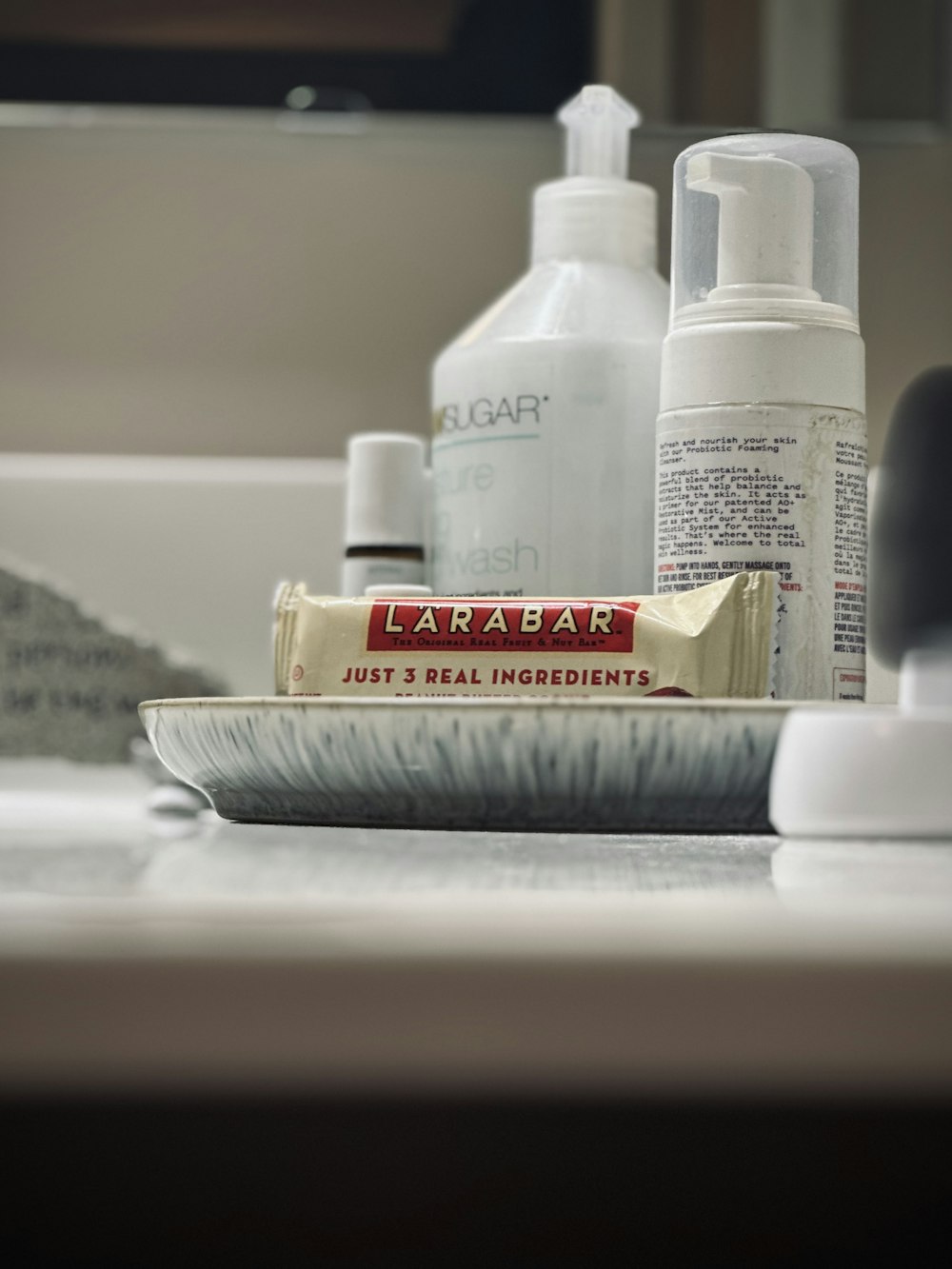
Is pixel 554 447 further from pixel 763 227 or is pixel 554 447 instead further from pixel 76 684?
pixel 76 684

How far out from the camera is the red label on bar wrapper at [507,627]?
338 mm

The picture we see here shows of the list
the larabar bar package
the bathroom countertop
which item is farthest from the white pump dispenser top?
the bathroom countertop

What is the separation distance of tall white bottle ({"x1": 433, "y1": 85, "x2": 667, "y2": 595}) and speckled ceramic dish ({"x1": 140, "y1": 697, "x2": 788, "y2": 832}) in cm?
12

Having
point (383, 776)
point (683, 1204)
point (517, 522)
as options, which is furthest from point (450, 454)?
point (683, 1204)

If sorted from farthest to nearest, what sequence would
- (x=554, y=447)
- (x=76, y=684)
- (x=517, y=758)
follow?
1. (x=76, y=684)
2. (x=554, y=447)
3. (x=517, y=758)

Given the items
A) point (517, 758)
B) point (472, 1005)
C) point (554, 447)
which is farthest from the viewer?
point (554, 447)

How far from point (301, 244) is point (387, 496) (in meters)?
0.23

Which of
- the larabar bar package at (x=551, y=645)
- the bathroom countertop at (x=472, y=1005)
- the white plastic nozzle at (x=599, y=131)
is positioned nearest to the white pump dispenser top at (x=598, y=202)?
the white plastic nozzle at (x=599, y=131)

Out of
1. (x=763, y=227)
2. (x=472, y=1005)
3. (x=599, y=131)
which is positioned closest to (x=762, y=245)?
(x=763, y=227)

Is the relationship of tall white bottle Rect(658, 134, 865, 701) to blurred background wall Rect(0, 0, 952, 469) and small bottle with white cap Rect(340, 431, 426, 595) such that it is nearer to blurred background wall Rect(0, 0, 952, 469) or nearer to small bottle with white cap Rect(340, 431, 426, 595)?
small bottle with white cap Rect(340, 431, 426, 595)

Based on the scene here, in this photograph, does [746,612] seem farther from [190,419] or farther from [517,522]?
[190,419]

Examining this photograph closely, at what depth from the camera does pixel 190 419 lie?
648 millimetres

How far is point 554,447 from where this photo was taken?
0.41 metres

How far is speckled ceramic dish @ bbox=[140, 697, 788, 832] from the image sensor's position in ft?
0.94
